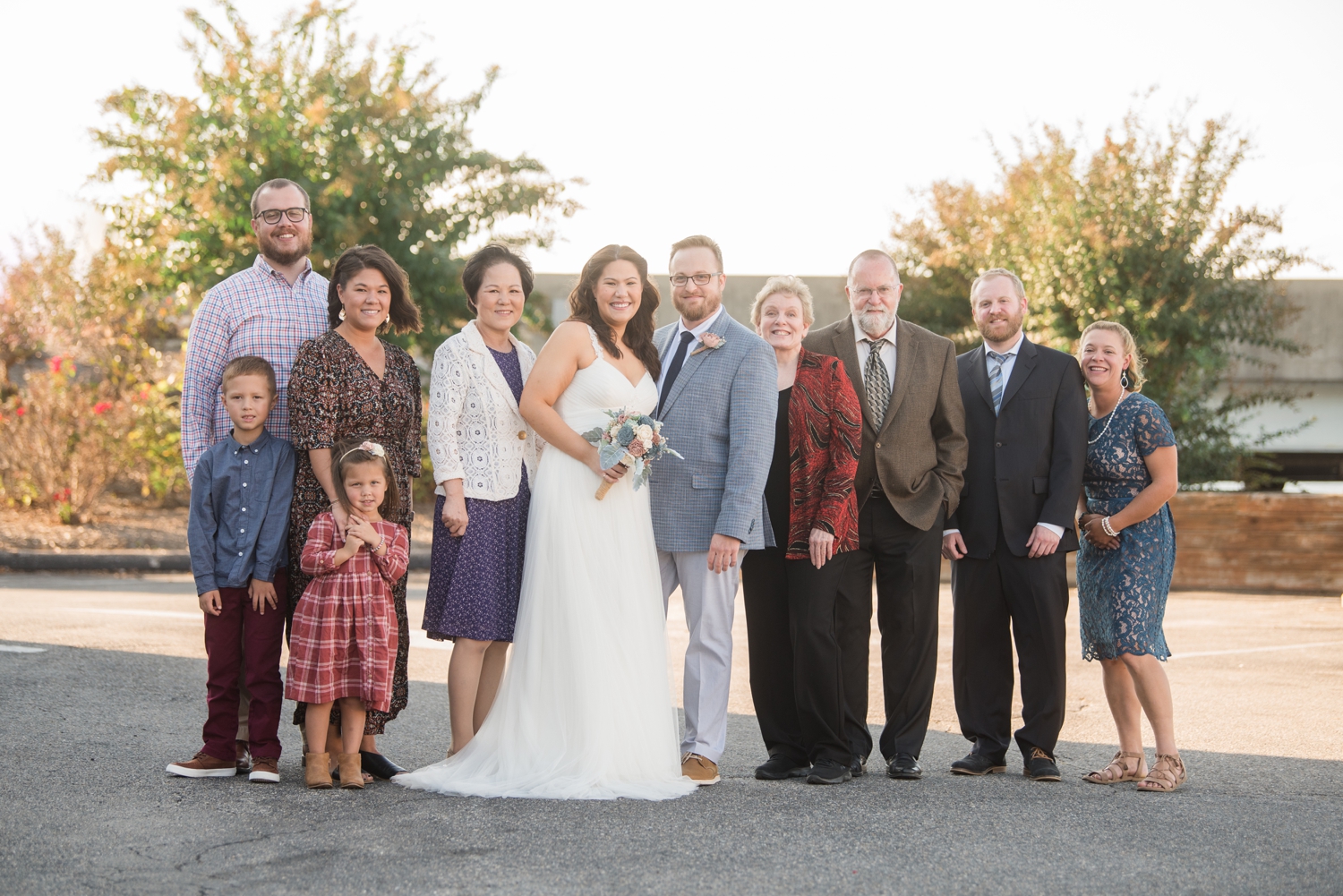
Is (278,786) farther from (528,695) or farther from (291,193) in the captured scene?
(291,193)

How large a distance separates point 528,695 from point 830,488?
1.57 meters

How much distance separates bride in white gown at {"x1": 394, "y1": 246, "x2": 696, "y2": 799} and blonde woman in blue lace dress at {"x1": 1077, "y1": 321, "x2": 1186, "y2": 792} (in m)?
1.99

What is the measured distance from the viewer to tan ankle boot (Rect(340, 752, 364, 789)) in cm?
473

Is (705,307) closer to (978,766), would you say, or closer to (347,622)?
(347,622)

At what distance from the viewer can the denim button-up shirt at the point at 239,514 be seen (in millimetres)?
4875

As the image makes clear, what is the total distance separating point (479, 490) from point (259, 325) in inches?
47.9

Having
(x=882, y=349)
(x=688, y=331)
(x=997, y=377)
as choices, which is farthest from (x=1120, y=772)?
(x=688, y=331)

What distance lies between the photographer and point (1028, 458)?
18.1ft

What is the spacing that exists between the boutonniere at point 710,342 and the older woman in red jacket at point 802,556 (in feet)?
1.10

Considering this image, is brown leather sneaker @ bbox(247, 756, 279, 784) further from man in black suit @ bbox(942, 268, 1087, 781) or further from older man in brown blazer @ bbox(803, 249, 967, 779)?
man in black suit @ bbox(942, 268, 1087, 781)

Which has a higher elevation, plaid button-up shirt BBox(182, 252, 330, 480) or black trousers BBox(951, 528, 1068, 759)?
plaid button-up shirt BBox(182, 252, 330, 480)

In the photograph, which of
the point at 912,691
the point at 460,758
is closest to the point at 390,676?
the point at 460,758

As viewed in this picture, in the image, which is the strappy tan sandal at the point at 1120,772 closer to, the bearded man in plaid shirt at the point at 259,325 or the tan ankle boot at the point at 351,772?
the tan ankle boot at the point at 351,772

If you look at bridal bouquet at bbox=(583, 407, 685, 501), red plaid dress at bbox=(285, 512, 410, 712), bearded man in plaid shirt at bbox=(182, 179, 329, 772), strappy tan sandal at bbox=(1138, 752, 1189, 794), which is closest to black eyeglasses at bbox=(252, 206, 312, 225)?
bearded man in plaid shirt at bbox=(182, 179, 329, 772)
